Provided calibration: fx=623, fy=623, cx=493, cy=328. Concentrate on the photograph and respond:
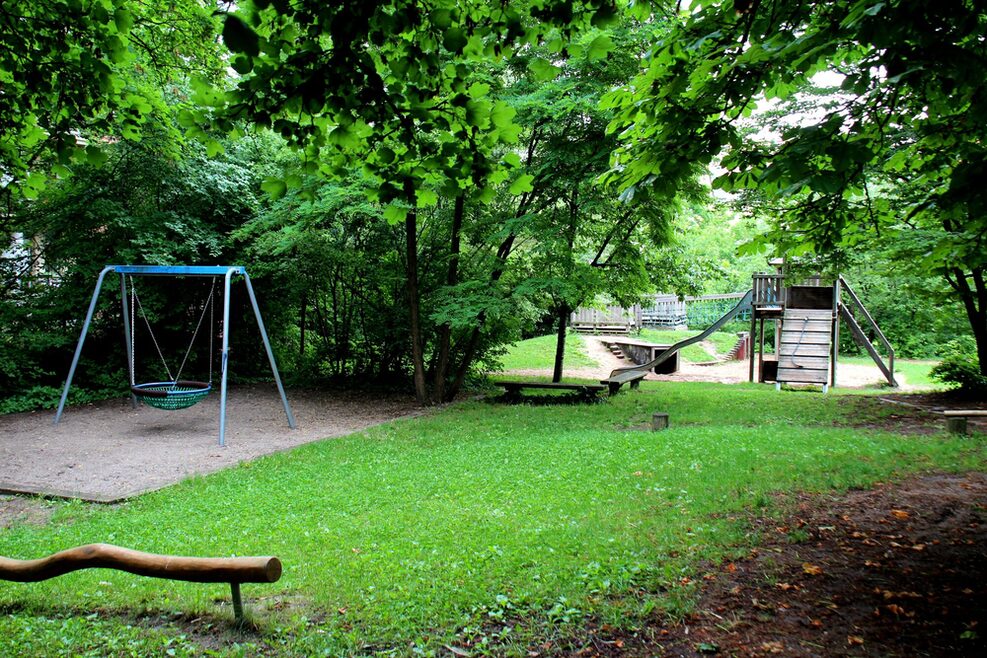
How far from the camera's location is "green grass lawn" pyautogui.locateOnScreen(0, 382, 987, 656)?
133 inches

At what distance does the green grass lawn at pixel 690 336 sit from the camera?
1019 inches

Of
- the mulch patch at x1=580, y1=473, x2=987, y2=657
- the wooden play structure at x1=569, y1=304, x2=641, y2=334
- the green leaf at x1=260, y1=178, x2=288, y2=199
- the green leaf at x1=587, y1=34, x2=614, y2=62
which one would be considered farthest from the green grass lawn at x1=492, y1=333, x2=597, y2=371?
the green leaf at x1=587, y1=34, x2=614, y2=62

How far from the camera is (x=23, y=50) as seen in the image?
3943 mm

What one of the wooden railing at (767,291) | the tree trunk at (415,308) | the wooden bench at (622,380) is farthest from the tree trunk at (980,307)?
the tree trunk at (415,308)

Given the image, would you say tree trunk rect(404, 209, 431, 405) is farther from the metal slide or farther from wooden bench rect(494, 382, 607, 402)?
the metal slide

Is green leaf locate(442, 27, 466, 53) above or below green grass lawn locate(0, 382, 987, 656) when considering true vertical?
above

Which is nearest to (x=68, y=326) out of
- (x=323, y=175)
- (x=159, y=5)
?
(x=159, y=5)

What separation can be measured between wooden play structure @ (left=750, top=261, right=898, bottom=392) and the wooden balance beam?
52.0 feet

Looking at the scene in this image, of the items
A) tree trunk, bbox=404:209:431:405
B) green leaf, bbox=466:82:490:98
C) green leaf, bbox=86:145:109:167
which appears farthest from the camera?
tree trunk, bbox=404:209:431:405

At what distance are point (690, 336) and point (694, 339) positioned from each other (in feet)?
45.4

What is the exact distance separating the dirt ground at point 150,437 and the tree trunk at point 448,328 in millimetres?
759

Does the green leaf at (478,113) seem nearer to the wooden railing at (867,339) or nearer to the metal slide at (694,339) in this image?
the metal slide at (694,339)

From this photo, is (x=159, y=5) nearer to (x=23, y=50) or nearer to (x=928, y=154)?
(x=23, y=50)

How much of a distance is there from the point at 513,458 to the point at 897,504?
4.07 metres
